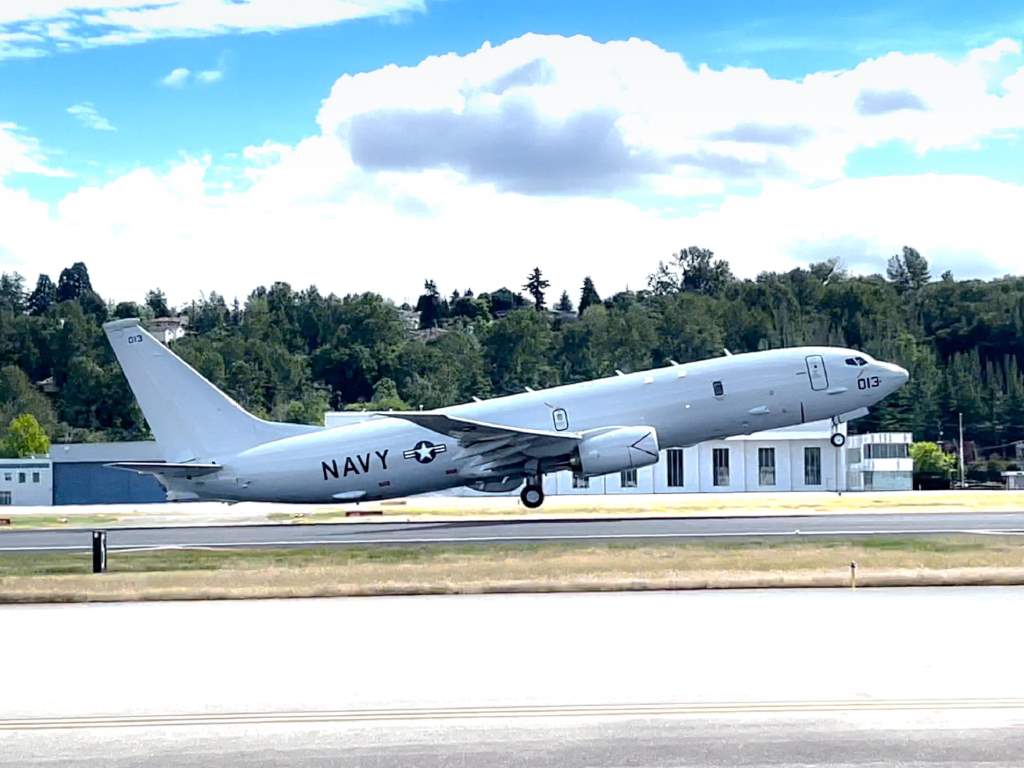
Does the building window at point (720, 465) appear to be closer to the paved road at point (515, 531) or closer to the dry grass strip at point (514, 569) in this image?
the paved road at point (515, 531)

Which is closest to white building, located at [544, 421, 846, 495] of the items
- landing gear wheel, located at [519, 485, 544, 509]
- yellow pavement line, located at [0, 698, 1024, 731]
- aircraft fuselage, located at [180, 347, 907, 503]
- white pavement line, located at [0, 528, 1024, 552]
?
landing gear wheel, located at [519, 485, 544, 509]

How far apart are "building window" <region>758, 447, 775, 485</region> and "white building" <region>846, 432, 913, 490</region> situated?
18.6 feet

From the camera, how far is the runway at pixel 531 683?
11172 mm

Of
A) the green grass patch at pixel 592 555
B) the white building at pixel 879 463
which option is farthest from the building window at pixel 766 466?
the green grass patch at pixel 592 555

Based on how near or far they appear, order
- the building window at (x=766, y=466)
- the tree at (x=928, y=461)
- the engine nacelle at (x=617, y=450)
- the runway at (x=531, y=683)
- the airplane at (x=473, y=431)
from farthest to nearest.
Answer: the tree at (x=928, y=461)
the building window at (x=766, y=466)
the airplane at (x=473, y=431)
the engine nacelle at (x=617, y=450)
the runway at (x=531, y=683)

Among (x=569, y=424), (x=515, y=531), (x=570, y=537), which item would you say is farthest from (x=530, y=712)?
(x=569, y=424)

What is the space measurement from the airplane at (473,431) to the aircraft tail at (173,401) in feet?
0.11

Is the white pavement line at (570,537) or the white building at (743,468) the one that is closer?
the white pavement line at (570,537)

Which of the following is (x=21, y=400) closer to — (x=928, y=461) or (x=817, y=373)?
(x=928, y=461)

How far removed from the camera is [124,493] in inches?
3189

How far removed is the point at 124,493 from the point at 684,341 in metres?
68.9

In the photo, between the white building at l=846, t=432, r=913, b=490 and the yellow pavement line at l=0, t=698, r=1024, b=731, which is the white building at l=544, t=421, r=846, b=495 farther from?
the yellow pavement line at l=0, t=698, r=1024, b=731

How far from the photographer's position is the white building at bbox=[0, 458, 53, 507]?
3241 inches

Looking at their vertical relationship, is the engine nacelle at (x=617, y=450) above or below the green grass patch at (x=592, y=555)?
above
